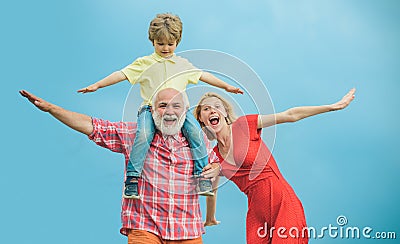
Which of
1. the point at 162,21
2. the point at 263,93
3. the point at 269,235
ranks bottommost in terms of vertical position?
the point at 269,235

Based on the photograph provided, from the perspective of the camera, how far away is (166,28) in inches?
162

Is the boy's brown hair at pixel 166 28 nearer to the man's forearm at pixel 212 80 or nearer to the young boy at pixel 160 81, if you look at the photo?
the young boy at pixel 160 81

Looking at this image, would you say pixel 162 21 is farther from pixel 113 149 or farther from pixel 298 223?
pixel 298 223

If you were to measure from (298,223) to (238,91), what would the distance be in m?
0.92

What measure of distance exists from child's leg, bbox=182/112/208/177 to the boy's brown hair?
46 cm

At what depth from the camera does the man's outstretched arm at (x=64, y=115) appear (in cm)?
374

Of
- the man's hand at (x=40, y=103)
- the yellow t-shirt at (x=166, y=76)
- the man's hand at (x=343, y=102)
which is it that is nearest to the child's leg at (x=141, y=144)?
the yellow t-shirt at (x=166, y=76)

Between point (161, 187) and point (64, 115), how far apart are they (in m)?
0.66

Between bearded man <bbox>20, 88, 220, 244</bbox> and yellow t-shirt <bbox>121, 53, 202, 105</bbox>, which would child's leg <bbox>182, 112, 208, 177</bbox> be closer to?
bearded man <bbox>20, 88, 220, 244</bbox>

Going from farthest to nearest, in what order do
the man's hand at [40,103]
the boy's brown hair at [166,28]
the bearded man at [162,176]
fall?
1. the boy's brown hair at [166,28]
2. the bearded man at [162,176]
3. the man's hand at [40,103]

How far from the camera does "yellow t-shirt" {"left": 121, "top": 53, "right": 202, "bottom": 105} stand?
13.1ft

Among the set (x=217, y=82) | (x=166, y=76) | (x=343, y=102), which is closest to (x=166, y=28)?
(x=166, y=76)

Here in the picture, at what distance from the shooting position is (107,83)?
4.14m

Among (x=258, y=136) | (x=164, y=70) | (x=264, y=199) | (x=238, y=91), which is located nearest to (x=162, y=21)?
(x=164, y=70)
